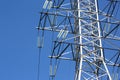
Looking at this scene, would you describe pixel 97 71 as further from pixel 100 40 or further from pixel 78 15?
pixel 78 15

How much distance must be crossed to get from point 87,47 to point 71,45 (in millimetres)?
1582

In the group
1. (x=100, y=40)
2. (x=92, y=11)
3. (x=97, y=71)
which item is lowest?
(x=97, y=71)

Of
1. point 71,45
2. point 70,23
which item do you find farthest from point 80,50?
point 70,23

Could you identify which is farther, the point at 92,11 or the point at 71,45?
the point at 92,11

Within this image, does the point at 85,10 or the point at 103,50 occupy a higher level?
the point at 85,10

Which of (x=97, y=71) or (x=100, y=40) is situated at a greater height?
(x=100, y=40)

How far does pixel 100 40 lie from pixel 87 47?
1027 millimetres

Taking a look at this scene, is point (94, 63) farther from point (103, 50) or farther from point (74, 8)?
point (74, 8)

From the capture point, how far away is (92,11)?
114 ft

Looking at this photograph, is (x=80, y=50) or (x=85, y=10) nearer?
(x=80, y=50)

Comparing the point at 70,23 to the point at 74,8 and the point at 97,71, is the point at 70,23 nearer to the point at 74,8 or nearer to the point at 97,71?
the point at 74,8

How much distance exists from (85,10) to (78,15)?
97 centimetres

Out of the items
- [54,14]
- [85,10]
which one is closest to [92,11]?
[85,10]

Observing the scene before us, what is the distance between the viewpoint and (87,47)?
33.1 meters
